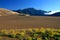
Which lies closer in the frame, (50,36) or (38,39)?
(38,39)

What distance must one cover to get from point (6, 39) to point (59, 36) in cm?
552

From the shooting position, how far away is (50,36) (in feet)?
67.8

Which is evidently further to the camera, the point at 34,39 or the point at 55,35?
the point at 55,35

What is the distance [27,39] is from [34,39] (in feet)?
2.12

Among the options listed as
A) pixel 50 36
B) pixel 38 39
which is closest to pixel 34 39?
pixel 38 39

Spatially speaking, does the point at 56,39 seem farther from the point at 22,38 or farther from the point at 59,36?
the point at 22,38

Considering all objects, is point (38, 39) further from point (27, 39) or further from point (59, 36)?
point (59, 36)

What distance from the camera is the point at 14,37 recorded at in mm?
20422

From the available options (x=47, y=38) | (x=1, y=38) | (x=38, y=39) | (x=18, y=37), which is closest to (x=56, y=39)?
(x=47, y=38)

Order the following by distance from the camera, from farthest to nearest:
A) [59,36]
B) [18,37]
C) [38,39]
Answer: [59,36]
[18,37]
[38,39]

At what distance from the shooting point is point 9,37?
20.5 meters

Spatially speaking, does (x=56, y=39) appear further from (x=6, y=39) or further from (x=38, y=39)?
(x=6, y=39)

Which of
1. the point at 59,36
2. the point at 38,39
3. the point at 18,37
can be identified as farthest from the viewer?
the point at 59,36

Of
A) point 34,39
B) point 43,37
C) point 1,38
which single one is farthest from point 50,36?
point 1,38
